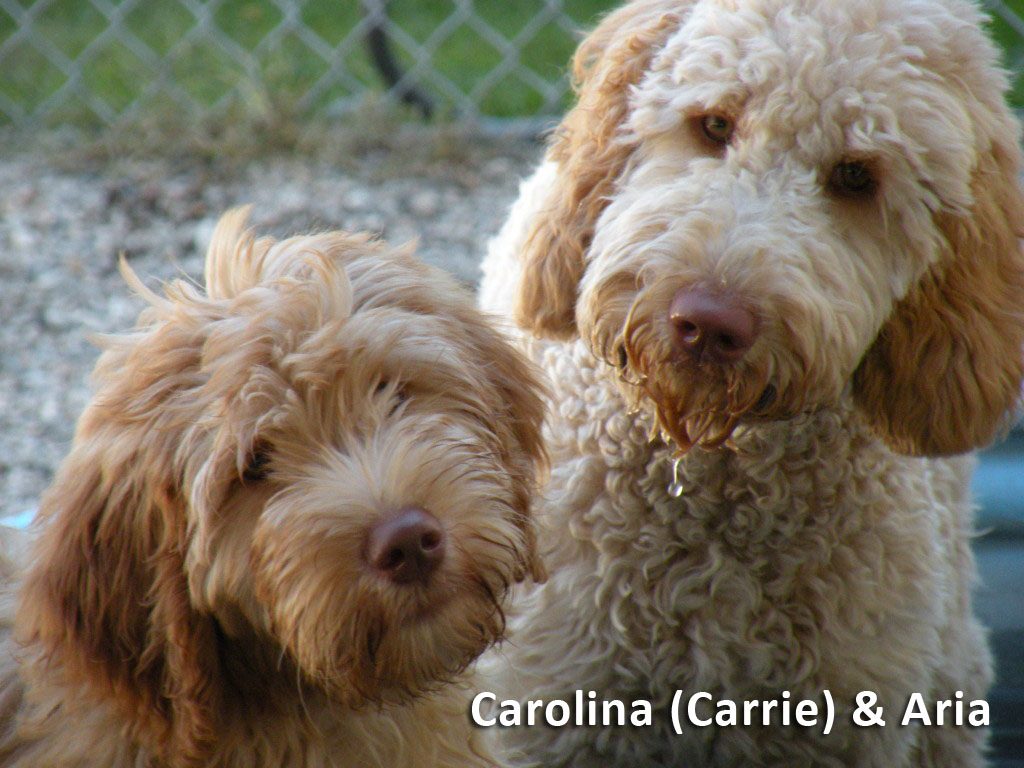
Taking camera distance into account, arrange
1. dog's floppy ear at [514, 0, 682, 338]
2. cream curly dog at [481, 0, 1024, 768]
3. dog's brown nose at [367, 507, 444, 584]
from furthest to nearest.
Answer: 1. dog's floppy ear at [514, 0, 682, 338]
2. cream curly dog at [481, 0, 1024, 768]
3. dog's brown nose at [367, 507, 444, 584]

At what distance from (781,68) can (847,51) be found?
0.11 meters

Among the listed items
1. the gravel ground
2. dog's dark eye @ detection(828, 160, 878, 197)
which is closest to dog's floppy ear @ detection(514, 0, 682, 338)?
dog's dark eye @ detection(828, 160, 878, 197)

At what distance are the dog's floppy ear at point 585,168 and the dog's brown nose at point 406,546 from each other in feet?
2.61

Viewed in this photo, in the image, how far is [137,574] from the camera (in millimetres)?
1986

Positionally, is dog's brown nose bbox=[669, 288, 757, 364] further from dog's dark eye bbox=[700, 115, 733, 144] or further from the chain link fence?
the chain link fence

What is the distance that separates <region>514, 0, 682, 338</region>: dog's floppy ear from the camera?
8.09 feet

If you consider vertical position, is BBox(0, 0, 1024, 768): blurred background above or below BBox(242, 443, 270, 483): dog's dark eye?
below

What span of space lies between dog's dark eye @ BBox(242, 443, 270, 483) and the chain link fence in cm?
396

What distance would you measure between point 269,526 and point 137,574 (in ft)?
0.84

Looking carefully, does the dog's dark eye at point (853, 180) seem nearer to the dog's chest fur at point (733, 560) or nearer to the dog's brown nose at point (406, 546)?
the dog's chest fur at point (733, 560)

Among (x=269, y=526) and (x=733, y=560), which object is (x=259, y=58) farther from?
(x=269, y=526)

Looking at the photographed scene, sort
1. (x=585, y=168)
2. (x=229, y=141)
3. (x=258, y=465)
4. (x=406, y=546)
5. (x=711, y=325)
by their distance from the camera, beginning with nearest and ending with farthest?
(x=406, y=546) → (x=258, y=465) → (x=711, y=325) → (x=585, y=168) → (x=229, y=141)

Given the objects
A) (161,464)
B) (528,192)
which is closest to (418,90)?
(528,192)

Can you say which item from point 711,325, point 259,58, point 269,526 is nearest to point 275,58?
point 259,58
